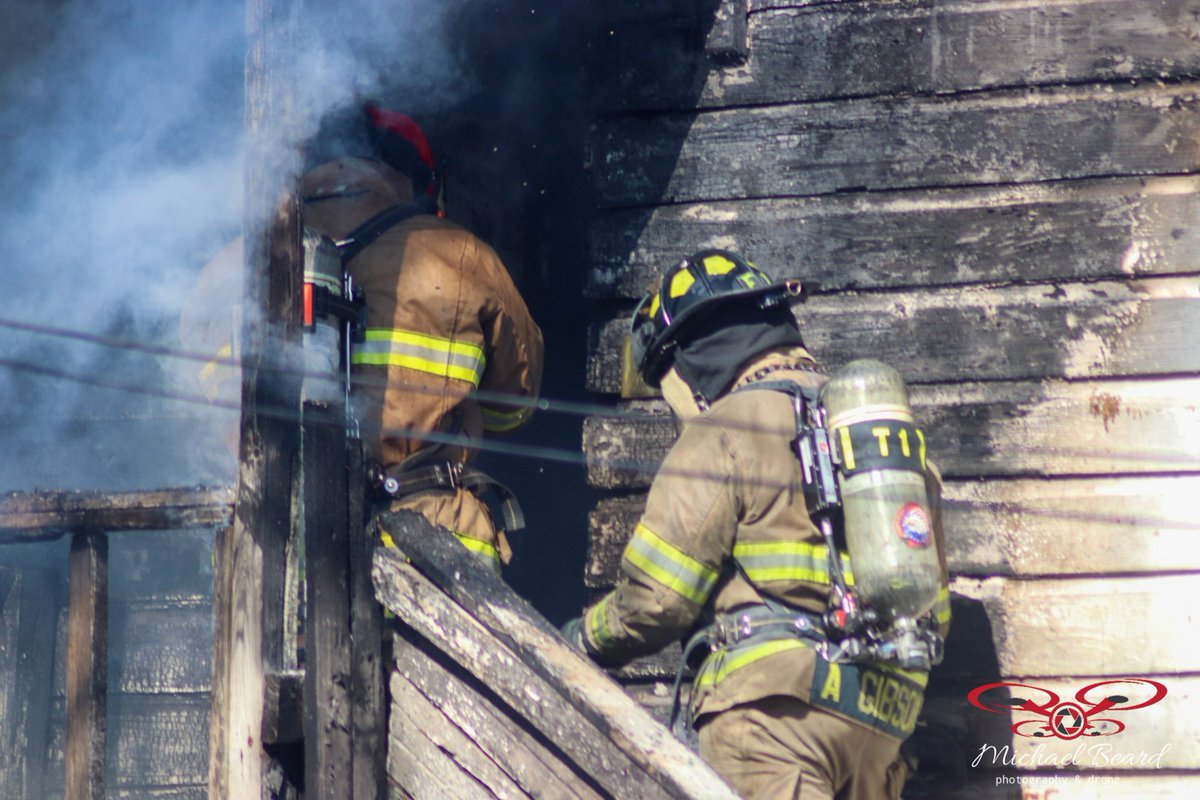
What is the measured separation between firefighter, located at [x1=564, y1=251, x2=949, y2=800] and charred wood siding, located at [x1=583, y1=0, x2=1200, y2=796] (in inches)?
31.1

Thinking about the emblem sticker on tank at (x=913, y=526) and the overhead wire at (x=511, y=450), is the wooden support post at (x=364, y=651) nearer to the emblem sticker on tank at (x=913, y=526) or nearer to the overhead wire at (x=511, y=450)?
the overhead wire at (x=511, y=450)

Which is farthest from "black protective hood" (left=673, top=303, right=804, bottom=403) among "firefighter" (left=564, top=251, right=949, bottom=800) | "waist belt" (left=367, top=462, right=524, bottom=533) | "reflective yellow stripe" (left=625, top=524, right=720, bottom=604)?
"waist belt" (left=367, top=462, right=524, bottom=533)

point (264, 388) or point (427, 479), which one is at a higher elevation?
point (264, 388)

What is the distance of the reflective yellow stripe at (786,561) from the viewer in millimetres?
3279

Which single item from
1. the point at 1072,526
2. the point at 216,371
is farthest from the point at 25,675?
the point at 1072,526

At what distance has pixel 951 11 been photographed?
425cm

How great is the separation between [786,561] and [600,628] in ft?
1.85

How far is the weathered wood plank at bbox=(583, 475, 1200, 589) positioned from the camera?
3.99m

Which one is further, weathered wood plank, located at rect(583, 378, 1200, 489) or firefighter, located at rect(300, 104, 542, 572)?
weathered wood plank, located at rect(583, 378, 1200, 489)

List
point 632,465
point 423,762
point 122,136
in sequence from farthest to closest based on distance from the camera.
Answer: point 122,136
point 632,465
point 423,762

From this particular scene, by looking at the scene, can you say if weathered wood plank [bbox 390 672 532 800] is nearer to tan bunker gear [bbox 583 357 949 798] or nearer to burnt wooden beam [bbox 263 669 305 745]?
burnt wooden beam [bbox 263 669 305 745]

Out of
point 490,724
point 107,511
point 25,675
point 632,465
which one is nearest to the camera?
point 490,724

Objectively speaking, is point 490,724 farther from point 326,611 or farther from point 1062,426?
point 1062,426

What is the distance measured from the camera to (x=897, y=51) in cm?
427
